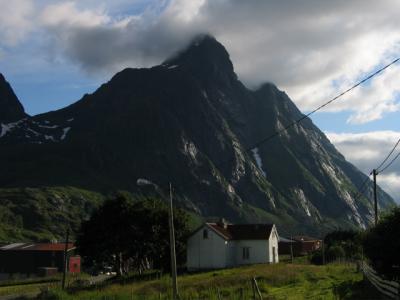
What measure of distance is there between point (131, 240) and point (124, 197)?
603 cm

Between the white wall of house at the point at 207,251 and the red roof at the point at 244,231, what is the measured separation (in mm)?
1023

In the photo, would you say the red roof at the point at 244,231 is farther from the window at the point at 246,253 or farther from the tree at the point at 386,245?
the tree at the point at 386,245

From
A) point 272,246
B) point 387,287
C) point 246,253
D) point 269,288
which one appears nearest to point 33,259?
point 246,253

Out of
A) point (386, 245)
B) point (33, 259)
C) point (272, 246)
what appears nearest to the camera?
point (386, 245)

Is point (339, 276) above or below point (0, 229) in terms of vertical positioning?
below

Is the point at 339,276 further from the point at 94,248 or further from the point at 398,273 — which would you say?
the point at 94,248

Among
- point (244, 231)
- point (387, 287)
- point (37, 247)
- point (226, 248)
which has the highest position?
point (37, 247)

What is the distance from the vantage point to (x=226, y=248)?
250 ft

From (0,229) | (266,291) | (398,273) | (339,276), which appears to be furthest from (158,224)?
(0,229)

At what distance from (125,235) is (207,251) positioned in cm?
1145

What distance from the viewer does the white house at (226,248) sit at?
76.2 meters

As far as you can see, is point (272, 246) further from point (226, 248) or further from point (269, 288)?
point (269, 288)

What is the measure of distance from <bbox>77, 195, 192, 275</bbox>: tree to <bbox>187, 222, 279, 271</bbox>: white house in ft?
8.54

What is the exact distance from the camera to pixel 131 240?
72000 mm
